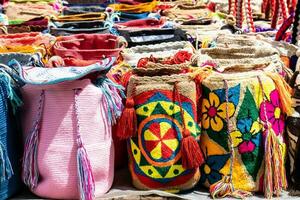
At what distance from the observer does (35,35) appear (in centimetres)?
287

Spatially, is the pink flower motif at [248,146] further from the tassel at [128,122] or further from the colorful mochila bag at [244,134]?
the tassel at [128,122]

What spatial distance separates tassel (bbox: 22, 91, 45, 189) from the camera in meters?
2.09

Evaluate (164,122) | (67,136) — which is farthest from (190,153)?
(67,136)

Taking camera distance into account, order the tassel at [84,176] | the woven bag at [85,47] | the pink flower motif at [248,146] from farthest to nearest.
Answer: the woven bag at [85,47] → the pink flower motif at [248,146] → the tassel at [84,176]

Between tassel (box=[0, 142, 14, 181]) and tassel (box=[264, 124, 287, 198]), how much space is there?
1.08 m

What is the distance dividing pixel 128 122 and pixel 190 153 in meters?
0.29

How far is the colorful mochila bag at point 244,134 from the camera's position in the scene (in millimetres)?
2109

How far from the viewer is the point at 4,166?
6.65 ft

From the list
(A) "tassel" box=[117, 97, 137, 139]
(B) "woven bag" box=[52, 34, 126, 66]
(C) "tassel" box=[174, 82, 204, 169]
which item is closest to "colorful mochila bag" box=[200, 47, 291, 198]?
(C) "tassel" box=[174, 82, 204, 169]

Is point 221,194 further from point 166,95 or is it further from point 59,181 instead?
Answer: point 59,181

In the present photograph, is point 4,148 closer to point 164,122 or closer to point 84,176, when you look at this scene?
point 84,176

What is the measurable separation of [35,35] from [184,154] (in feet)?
4.21

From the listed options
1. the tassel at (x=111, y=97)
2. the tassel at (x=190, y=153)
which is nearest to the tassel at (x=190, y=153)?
the tassel at (x=190, y=153)

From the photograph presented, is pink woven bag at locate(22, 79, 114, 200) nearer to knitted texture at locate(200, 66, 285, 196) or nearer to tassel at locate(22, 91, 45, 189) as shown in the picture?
tassel at locate(22, 91, 45, 189)
